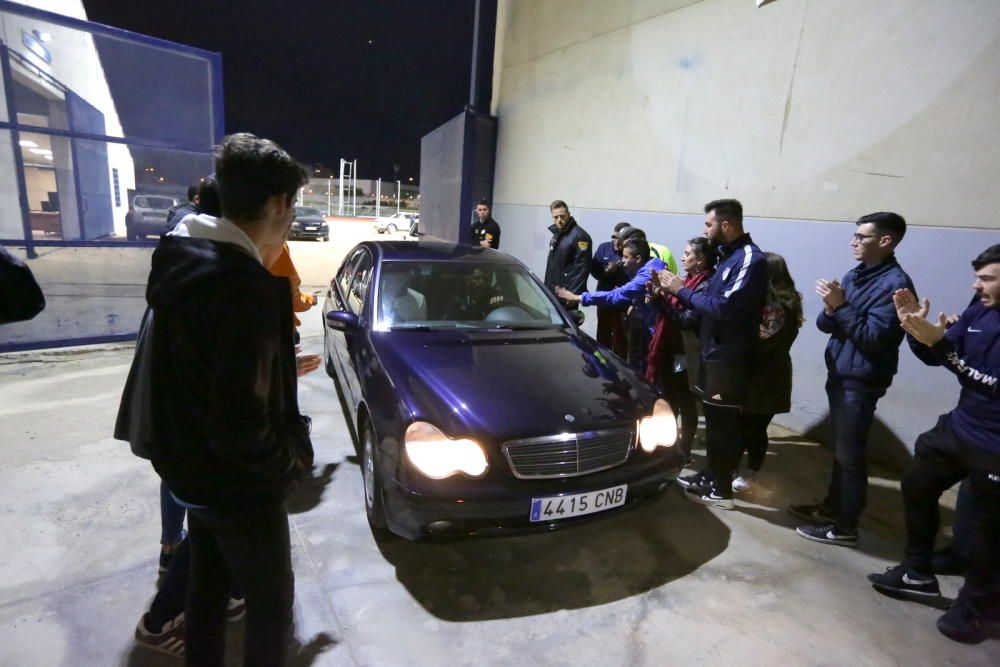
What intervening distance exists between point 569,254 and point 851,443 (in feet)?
10.3

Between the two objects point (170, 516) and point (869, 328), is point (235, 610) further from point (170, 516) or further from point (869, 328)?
point (869, 328)

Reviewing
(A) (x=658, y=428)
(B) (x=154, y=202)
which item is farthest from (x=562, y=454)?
(B) (x=154, y=202)

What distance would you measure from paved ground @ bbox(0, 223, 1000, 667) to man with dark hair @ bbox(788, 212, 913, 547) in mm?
423

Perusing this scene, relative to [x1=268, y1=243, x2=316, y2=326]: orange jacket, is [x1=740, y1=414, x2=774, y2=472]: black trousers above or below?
below

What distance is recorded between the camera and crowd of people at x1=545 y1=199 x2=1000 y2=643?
2121 mm

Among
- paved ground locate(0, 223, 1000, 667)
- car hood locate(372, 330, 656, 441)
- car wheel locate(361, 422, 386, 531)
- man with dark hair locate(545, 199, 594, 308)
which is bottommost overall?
paved ground locate(0, 223, 1000, 667)

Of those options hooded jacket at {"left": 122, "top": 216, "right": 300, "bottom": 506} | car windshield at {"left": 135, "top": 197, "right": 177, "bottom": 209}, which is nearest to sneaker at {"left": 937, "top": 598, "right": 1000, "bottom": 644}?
hooded jacket at {"left": 122, "top": 216, "right": 300, "bottom": 506}

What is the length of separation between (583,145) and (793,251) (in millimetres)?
3583

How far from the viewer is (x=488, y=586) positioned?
7.80ft

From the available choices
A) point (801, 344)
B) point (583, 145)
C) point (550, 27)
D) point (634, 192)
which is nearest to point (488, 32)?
point (550, 27)

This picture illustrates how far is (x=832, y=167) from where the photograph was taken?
4.20 m

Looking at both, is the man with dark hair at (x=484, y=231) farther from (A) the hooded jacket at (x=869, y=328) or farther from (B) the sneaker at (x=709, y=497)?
(A) the hooded jacket at (x=869, y=328)

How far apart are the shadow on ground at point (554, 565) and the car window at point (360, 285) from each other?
1.60 metres

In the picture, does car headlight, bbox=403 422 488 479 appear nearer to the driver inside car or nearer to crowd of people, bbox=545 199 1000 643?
the driver inside car
